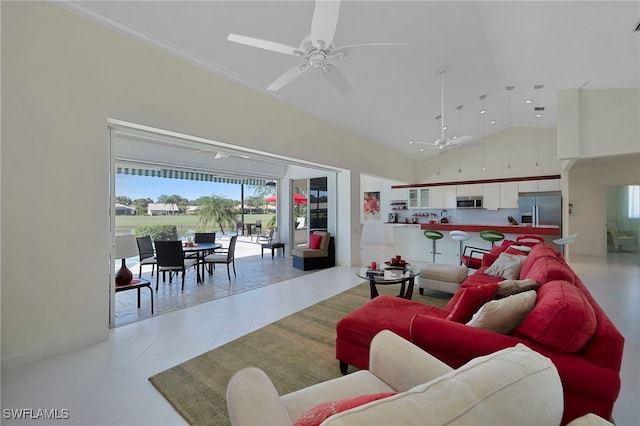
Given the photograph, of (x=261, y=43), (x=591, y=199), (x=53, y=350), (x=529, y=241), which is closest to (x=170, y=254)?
(x=53, y=350)

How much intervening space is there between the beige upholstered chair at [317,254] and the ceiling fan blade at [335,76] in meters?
3.90

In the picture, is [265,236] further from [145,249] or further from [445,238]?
[445,238]

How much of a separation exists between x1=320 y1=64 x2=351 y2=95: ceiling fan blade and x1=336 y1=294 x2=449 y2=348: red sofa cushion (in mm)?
2320

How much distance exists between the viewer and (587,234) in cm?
796

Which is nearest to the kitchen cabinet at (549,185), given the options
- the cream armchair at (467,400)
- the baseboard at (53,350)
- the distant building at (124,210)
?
the cream armchair at (467,400)

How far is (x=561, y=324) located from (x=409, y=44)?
3.70m

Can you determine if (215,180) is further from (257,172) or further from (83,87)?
(83,87)

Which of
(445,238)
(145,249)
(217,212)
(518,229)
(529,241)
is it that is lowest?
(145,249)

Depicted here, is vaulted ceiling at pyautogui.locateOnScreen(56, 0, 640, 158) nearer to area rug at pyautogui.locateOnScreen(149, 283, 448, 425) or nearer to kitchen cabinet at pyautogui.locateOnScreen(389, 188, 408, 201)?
area rug at pyautogui.locateOnScreen(149, 283, 448, 425)

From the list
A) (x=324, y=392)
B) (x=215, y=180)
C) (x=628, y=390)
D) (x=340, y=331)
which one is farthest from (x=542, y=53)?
(x=215, y=180)

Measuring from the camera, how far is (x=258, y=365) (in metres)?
2.39

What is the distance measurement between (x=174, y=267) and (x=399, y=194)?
321 inches

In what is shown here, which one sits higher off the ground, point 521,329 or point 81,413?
point 521,329

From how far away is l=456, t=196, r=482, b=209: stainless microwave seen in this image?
8219 mm
